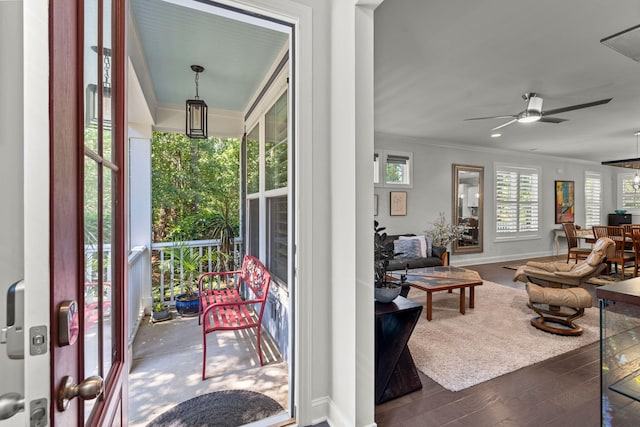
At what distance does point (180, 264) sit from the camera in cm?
386

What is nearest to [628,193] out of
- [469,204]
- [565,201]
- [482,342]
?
[565,201]

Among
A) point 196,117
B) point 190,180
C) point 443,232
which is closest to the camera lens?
point 196,117

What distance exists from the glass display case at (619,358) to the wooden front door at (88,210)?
6.24ft

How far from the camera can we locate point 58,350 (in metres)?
0.57

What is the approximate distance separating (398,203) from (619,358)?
15.0 feet

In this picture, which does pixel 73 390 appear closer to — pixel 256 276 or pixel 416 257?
pixel 256 276

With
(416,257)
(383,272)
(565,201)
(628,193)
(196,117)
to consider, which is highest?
(196,117)

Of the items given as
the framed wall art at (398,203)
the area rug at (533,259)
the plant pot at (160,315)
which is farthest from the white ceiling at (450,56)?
the area rug at (533,259)

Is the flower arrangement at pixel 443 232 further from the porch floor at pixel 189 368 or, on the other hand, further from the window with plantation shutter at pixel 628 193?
the window with plantation shutter at pixel 628 193

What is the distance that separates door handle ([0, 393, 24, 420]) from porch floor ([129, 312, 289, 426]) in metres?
1.65

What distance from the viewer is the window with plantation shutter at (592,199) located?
8359 mm

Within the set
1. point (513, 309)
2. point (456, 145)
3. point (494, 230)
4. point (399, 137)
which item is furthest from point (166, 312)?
point (494, 230)

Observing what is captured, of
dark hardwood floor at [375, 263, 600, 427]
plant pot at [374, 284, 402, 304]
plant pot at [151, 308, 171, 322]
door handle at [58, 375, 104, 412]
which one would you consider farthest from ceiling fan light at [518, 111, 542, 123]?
plant pot at [151, 308, 171, 322]

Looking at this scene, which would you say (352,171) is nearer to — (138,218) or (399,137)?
(138,218)
